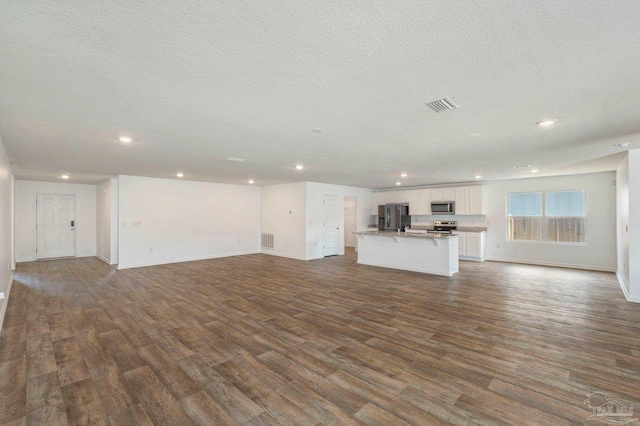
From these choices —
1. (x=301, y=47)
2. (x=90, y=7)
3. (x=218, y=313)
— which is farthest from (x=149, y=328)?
(x=301, y=47)

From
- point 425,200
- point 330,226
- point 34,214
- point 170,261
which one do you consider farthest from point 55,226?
point 425,200

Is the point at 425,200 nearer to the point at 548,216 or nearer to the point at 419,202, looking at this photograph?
the point at 419,202

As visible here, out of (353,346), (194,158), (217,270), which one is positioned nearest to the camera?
(353,346)

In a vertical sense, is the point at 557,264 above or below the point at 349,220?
below

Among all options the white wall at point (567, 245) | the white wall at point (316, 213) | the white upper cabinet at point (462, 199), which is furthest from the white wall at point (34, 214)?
the white wall at point (567, 245)

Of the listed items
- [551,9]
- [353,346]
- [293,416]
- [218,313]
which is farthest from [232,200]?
[551,9]

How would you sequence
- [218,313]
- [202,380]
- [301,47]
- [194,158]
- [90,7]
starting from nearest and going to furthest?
[90,7] < [301,47] < [202,380] < [218,313] < [194,158]

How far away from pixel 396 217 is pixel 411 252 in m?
3.26

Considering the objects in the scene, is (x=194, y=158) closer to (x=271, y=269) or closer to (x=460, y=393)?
(x=271, y=269)

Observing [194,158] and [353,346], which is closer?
[353,346]

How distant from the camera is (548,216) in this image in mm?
7785

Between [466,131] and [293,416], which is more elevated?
[466,131]

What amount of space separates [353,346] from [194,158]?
13.5 feet

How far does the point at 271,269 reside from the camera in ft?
23.5
